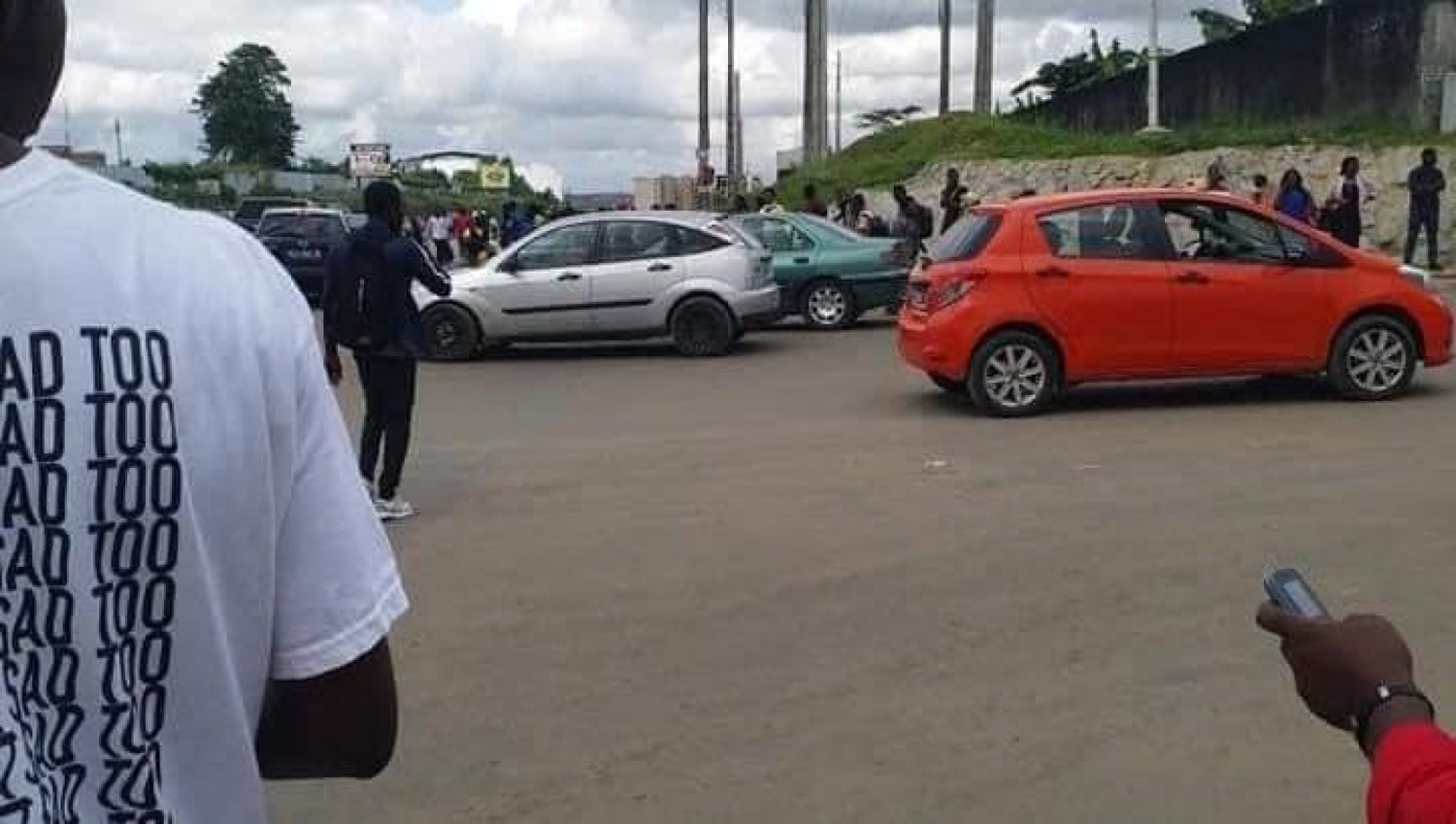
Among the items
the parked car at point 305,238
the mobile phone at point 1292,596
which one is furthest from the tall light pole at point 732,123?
the mobile phone at point 1292,596

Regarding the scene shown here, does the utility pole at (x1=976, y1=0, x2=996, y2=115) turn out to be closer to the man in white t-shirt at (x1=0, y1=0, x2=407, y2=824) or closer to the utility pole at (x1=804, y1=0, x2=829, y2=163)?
the utility pole at (x1=804, y1=0, x2=829, y2=163)

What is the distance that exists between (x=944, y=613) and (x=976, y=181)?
2641 centimetres

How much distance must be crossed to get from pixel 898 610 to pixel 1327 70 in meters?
24.9

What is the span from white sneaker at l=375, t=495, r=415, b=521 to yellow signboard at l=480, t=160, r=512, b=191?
100m

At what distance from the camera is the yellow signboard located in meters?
108

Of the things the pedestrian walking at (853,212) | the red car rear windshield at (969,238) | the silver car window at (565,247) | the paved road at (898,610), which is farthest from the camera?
the pedestrian walking at (853,212)

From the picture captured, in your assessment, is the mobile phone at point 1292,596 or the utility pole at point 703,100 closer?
the mobile phone at point 1292,596

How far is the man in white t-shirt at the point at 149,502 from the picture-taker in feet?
4.46

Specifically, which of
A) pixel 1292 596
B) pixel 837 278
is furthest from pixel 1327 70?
pixel 1292 596

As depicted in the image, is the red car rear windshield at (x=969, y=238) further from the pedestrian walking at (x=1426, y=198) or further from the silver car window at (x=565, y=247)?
the pedestrian walking at (x=1426, y=198)

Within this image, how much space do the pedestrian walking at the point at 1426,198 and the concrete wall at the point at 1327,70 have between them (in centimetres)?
349

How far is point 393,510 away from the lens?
8.40m

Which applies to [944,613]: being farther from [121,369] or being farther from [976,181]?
[976,181]

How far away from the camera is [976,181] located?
31.5m
